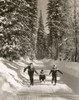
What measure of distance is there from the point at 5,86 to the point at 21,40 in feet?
64.1

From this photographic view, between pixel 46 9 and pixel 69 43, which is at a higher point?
pixel 46 9

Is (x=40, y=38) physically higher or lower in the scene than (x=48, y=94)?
higher

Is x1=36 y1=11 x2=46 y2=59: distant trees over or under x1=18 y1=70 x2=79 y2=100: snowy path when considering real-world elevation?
over

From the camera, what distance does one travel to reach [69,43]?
2090 inches

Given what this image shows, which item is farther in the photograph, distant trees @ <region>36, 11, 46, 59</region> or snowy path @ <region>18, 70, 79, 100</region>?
distant trees @ <region>36, 11, 46, 59</region>

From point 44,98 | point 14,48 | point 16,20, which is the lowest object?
→ point 44,98

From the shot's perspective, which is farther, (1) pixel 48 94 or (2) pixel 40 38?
(2) pixel 40 38

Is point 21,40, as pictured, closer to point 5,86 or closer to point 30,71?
point 30,71

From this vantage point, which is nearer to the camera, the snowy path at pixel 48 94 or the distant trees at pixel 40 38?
the snowy path at pixel 48 94

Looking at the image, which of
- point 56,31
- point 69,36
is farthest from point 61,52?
point 69,36

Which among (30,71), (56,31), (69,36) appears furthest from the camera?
(56,31)

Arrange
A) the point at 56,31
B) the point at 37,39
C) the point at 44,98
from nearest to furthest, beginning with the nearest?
the point at 44,98 → the point at 56,31 → the point at 37,39

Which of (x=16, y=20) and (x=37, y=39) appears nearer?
(x=16, y=20)

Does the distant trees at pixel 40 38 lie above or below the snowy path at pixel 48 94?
above
